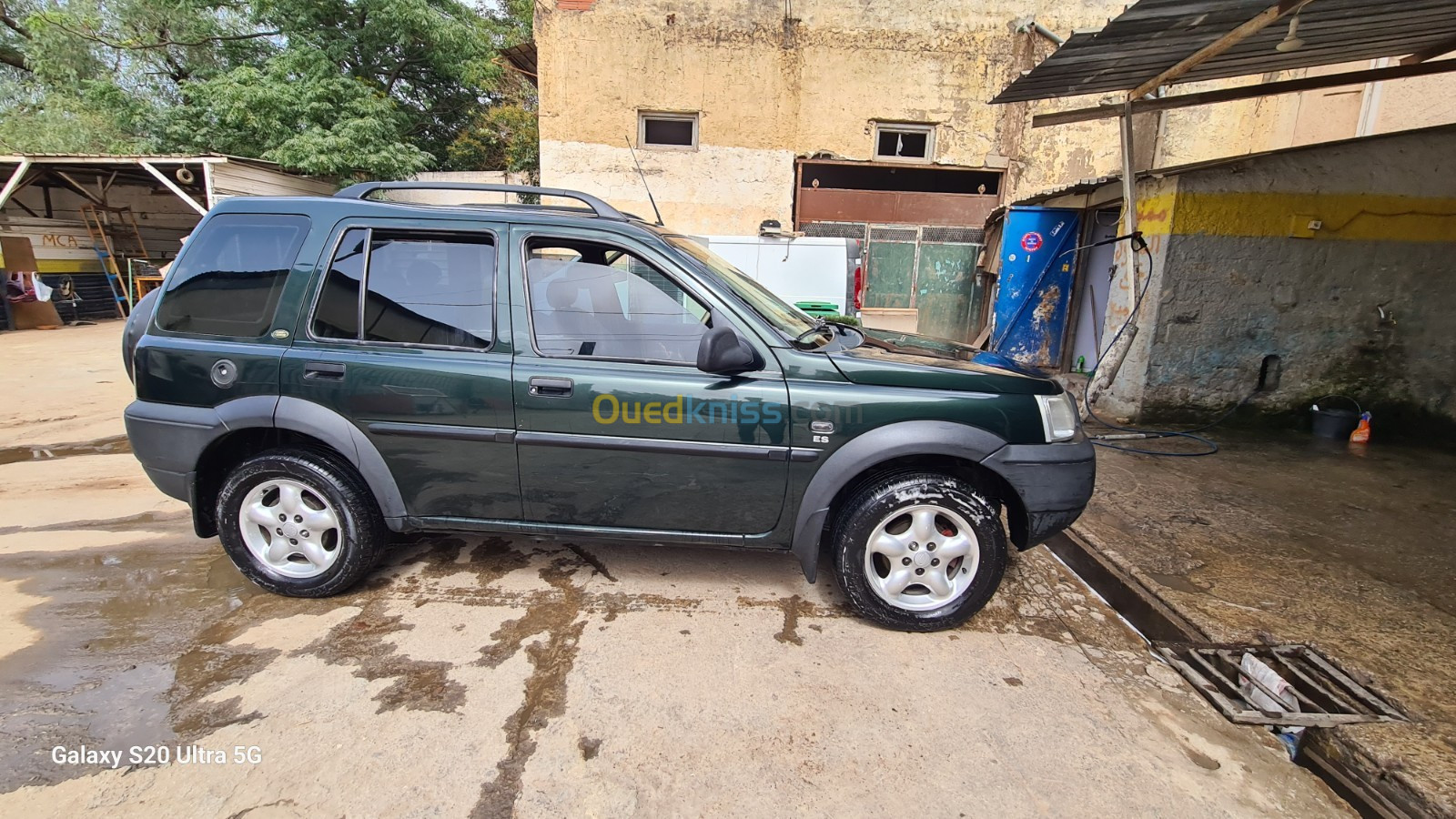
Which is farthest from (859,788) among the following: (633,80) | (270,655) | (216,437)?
(633,80)

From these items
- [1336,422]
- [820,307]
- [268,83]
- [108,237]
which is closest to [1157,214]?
[1336,422]

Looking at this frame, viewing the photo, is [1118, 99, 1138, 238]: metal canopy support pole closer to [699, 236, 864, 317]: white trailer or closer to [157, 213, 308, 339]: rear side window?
[699, 236, 864, 317]: white trailer

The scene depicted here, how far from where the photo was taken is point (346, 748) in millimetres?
2148

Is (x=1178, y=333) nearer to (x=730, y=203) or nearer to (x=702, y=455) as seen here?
(x=702, y=455)

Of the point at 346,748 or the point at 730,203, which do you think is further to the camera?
the point at 730,203

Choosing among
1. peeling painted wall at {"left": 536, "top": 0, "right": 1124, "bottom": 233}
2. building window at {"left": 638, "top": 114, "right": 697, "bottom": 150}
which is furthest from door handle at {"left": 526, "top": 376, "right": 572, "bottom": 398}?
building window at {"left": 638, "top": 114, "right": 697, "bottom": 150}

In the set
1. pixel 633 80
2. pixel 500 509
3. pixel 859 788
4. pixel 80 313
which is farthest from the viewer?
pixel 80 313

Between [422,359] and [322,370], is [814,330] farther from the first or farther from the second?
[322,370]

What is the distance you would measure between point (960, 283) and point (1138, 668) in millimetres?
9065

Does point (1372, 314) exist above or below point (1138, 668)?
above

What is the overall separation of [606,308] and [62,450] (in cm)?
546

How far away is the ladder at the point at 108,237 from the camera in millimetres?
14430

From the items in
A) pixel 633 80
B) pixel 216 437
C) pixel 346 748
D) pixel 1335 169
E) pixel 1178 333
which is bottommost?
pixel 346 748

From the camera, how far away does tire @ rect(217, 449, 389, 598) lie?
9.58ft
